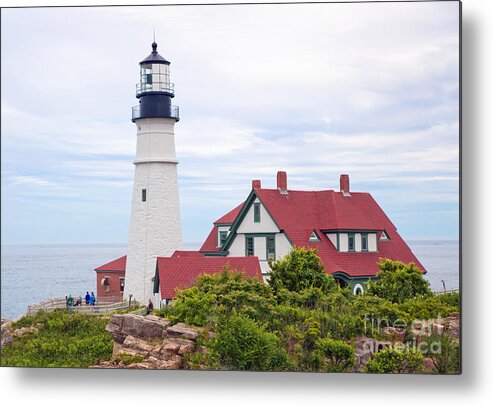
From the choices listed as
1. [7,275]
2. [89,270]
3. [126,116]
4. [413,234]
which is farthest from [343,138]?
[7,275]

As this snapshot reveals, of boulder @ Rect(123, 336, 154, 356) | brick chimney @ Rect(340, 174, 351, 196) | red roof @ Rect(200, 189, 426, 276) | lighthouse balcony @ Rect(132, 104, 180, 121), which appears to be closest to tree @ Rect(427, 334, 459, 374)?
red roof @ Rect(200, 189, 426, 276)

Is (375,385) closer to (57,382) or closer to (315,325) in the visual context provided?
(315,325)

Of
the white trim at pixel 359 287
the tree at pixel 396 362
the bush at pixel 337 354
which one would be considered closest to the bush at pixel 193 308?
the bush at pixel 337 354

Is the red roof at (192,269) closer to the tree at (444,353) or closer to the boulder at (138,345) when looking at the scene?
the boulder at (138,345)

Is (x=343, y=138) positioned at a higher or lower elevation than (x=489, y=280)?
higher

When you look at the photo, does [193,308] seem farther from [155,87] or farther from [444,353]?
[155,87]

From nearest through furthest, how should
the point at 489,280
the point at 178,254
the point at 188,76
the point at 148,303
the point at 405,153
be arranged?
the point at 489,280 → the point at 405,153 → the point at 188,76 → the point at 148,303 → the point at 178,254

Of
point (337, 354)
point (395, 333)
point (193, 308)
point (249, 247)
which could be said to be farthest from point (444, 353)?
point (249, 247)
